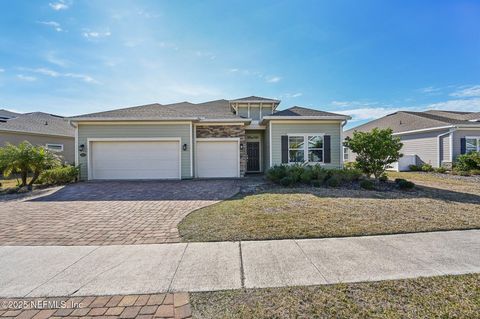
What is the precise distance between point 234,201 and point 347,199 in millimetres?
3659

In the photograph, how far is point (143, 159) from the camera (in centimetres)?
1194

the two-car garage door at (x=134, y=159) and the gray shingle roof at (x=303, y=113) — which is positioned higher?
the gray shingle roof at (x=303, y=113)

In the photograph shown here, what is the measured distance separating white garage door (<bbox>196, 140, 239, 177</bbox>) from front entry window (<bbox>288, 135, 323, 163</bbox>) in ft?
10.2

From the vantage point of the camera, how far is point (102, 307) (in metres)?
2.33

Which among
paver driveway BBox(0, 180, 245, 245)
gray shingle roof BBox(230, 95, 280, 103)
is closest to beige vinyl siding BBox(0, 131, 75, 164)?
paver driveway BBox(0, 180, 245, 245)

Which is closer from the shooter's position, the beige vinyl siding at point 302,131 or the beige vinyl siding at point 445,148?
the beige vinyl siding at point 302,131

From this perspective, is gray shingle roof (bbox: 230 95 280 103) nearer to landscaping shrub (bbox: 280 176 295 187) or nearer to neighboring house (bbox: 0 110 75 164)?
landscaping shrub (bbox: 280 176 295 187)

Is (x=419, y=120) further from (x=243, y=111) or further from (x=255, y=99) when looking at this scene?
(x=243, y=111)

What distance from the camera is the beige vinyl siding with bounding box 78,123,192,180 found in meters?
11.8

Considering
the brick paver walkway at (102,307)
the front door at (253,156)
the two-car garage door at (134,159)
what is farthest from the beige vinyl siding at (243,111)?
the brick paver walkway at (102,307)

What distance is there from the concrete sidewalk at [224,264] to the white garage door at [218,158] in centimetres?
877

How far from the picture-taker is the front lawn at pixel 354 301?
2189mm

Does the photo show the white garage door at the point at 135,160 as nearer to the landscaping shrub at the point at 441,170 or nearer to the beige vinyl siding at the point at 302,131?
the beige vinyl siding at the point at 302,131

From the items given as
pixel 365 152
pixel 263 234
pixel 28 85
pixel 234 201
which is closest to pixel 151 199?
pixel 234 201
